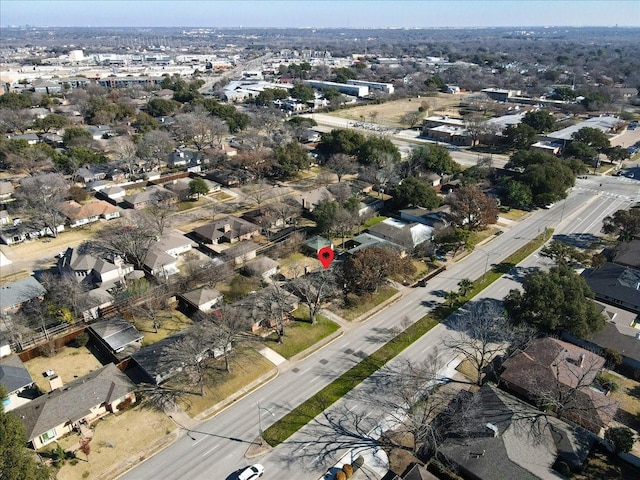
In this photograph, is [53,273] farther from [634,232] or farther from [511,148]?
[511,148]

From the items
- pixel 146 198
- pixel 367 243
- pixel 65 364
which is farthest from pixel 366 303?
pixel 146 198

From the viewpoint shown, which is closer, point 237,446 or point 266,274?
point 237,446

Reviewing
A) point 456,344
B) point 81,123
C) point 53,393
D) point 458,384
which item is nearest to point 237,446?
point 53,393

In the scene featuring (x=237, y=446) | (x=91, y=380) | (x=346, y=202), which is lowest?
(x=237, y=446)

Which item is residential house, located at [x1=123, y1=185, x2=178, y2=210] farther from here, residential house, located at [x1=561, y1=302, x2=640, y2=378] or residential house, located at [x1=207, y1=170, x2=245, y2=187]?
residential house, located at [x1=561, y1=302, x2=640, y2=378]

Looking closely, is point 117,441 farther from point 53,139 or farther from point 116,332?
point 53,139

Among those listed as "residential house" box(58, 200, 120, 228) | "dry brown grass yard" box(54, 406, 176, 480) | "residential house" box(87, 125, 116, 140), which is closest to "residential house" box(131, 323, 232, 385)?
"dry brown grass yard" box(54, 406, 176, 480)

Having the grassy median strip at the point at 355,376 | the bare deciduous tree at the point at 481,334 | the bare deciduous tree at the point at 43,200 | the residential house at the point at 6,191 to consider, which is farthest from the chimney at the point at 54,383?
the residential house at the point at 6,191
